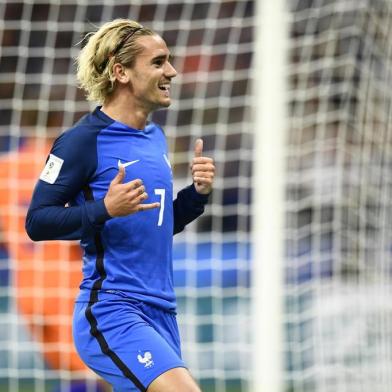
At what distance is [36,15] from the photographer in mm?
8766

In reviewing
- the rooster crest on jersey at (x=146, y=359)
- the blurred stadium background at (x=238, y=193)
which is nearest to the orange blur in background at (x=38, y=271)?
the blurred stadium background at (x=238, y=193)

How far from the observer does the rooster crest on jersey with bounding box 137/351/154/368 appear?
3.56 meters

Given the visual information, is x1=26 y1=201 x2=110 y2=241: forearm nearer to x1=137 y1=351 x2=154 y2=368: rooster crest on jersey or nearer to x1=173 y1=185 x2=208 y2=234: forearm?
x1=137 y1=351 x2=154 y2=368: rooster crest on jersey

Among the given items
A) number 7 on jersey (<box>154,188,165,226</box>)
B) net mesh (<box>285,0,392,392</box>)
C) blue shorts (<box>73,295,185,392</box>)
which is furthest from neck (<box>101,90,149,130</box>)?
net mesh (<box>285,0,392,392</box>)

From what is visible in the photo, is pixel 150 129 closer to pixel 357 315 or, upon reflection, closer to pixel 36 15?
pixel 357 315

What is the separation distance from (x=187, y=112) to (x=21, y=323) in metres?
2.14

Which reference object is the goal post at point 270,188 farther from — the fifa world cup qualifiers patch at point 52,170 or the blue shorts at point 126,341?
the fifa world cup qualifiers patch at point 52,170

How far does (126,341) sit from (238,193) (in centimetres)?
482

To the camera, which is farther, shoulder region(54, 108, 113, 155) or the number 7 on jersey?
the number 7 on jersey

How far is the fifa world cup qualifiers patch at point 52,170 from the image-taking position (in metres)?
3.69

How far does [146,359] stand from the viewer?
3.57m

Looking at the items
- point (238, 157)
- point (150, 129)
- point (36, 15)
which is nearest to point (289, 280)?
point (238, 157)

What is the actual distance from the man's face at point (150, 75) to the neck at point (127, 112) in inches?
1.1

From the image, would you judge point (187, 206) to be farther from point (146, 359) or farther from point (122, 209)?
point (146, 359)
